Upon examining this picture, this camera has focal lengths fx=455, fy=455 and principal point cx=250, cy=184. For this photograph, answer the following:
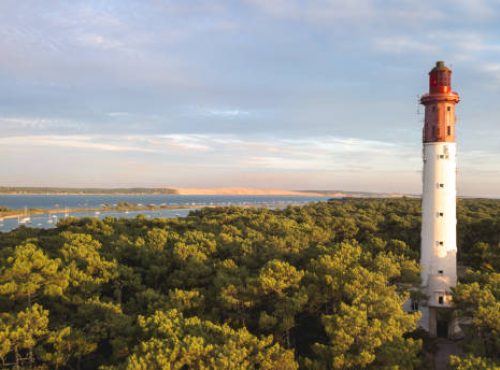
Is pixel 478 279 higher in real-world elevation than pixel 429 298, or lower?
higher

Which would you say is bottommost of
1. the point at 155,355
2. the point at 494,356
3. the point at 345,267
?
the point at 494,356

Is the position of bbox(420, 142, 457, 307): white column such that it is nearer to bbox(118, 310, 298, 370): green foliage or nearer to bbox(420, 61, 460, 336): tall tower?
bbox(420, 61, 460, 336): tall tower

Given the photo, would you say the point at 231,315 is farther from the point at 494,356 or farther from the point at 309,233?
the point at 309,233

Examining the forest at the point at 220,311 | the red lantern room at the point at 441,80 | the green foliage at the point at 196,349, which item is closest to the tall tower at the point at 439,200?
the red lantern room at the point at 441,80

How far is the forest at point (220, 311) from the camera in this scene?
18531 mm

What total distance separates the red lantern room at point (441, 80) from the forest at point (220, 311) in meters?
12.0

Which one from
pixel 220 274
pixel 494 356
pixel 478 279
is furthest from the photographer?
pixel 478 279

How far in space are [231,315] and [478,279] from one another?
15.9 m

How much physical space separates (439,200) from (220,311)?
1727 centimetres

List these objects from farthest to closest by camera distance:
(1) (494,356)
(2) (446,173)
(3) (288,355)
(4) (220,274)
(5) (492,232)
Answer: (5) (492,232), (2) (446,173), (4) (220,274), (1) (494,356), (3) (288,355)

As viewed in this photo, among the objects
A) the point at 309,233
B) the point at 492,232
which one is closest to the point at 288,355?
the point at 309,233

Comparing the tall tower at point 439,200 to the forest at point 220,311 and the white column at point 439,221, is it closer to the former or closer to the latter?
the white column at point 439,221

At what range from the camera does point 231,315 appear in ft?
77.9

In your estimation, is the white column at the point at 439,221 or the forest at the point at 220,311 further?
the white column at the point at 439,221
